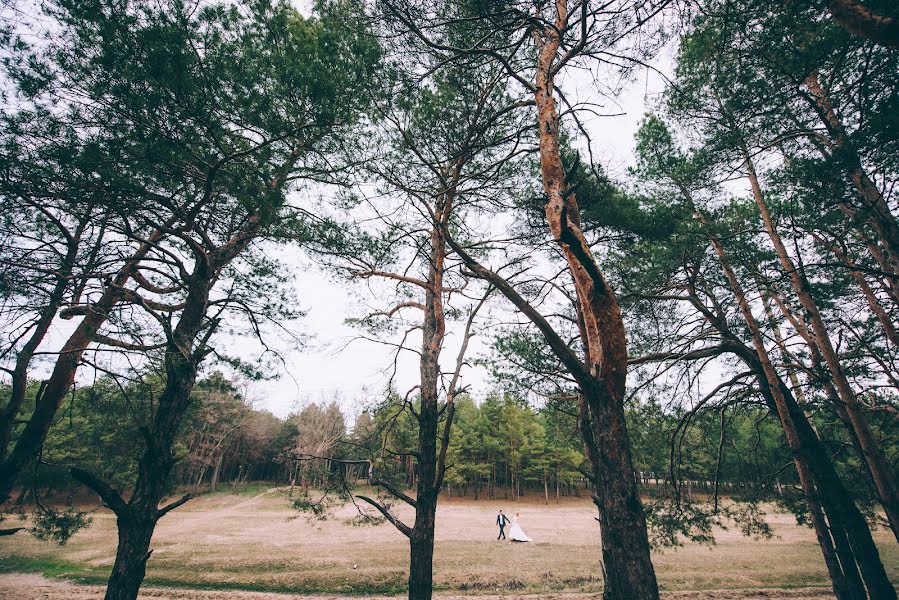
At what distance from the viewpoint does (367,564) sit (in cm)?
1221

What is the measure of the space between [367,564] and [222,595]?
4.52 metres

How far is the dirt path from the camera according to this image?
8961mm

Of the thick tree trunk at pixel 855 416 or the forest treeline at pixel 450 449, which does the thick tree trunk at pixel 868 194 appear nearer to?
the thick tree trunk at pixel 855 416

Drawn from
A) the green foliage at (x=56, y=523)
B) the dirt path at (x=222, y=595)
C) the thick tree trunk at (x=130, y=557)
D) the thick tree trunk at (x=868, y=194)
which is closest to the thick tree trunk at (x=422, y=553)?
the thick tree trunk at (x=130, y=557)

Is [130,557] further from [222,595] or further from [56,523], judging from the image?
[222,595]

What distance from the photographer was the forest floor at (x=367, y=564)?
32.1ft

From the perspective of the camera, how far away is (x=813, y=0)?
11.8 feet

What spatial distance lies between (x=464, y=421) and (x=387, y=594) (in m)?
25.7

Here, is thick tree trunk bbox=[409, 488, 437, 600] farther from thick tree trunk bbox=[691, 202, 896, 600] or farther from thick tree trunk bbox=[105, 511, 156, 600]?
thick tree trunk bbox=[691, 202, 896, 600]

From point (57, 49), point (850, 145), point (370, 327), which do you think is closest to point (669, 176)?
point (850, 145)

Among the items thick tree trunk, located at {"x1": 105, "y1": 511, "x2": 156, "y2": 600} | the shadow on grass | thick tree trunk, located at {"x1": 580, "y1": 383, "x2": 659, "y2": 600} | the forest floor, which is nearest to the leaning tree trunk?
thick tree trunk, located at {"x1": 580, "y1": 383, "x2": 659, "y2": 600}

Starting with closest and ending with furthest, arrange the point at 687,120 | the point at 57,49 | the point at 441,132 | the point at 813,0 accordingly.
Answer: the point at 813,0
the point at 57,49
the point at 441,132
the point at 687,120

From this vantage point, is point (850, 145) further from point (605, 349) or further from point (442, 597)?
point (442, 597)

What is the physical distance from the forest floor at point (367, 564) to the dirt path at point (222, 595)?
0.04 metres
